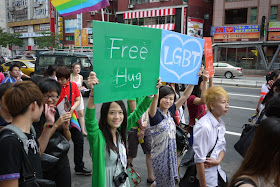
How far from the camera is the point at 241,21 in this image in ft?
86.0

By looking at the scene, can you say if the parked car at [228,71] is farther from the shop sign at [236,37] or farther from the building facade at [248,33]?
the shop sign at [236,37]

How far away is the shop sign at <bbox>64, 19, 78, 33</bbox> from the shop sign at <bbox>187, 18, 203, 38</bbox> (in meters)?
20.9

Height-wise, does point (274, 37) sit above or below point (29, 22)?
below

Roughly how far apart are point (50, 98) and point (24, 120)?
3.39 feet

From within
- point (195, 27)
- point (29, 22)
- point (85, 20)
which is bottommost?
point (195, 27)

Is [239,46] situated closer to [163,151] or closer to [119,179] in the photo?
[163,151]

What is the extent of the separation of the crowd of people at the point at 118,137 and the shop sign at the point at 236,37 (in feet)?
78.0

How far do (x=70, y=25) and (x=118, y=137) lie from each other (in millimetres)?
43031

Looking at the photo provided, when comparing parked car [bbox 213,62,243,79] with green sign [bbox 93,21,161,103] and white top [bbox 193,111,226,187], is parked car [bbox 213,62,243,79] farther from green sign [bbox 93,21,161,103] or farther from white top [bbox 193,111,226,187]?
green sign [bbox 93,21,161,103]

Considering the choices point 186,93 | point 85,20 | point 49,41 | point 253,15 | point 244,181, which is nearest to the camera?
point 244,181

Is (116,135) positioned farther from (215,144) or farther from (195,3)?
(195,3)

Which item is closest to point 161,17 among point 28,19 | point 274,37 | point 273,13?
point 273,13

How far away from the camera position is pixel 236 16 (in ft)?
86.9

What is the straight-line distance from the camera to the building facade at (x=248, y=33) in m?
23.9
